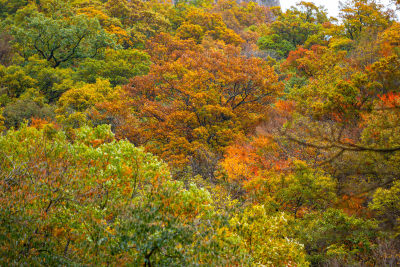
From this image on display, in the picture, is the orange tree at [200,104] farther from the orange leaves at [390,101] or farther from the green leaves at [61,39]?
the orange leaves at [390,101]

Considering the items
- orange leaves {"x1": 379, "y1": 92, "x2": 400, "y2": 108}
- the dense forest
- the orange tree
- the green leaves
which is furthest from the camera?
the green leaves

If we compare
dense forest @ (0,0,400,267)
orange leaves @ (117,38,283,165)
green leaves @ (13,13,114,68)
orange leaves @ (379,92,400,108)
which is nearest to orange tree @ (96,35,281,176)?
orange leaves @ (117,38,283,165)

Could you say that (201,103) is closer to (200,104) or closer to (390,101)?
(200,104)

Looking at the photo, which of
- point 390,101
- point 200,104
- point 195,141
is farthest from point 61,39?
point 390,101

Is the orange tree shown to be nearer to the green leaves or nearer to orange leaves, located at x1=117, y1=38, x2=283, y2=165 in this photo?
orange leaves, located at x1=117, y1=38, x2=283, y2=165

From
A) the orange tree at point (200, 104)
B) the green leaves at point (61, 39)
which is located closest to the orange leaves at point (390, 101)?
the orange tree at point (200, 104)

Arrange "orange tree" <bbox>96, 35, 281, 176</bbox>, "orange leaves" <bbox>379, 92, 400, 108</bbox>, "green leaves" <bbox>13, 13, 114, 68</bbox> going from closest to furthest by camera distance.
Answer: "orange leaves" <bbox>379, 92, 400, 108</bbox>
"orange tree" <bbox>96, 35, 281, 176</bbox>
"green leaves" <bbox>13, 13, 114, 68</bbox>

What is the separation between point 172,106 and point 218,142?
4.70m

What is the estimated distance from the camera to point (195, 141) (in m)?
21.0

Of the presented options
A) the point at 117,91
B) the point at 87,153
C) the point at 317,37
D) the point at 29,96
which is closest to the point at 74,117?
the point at 117,91

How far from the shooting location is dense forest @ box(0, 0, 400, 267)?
6023 millimetres

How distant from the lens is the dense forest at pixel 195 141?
6.02 metres

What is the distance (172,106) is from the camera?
2402 centimetres

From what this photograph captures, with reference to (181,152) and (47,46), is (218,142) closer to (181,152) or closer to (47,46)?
(181,152)
